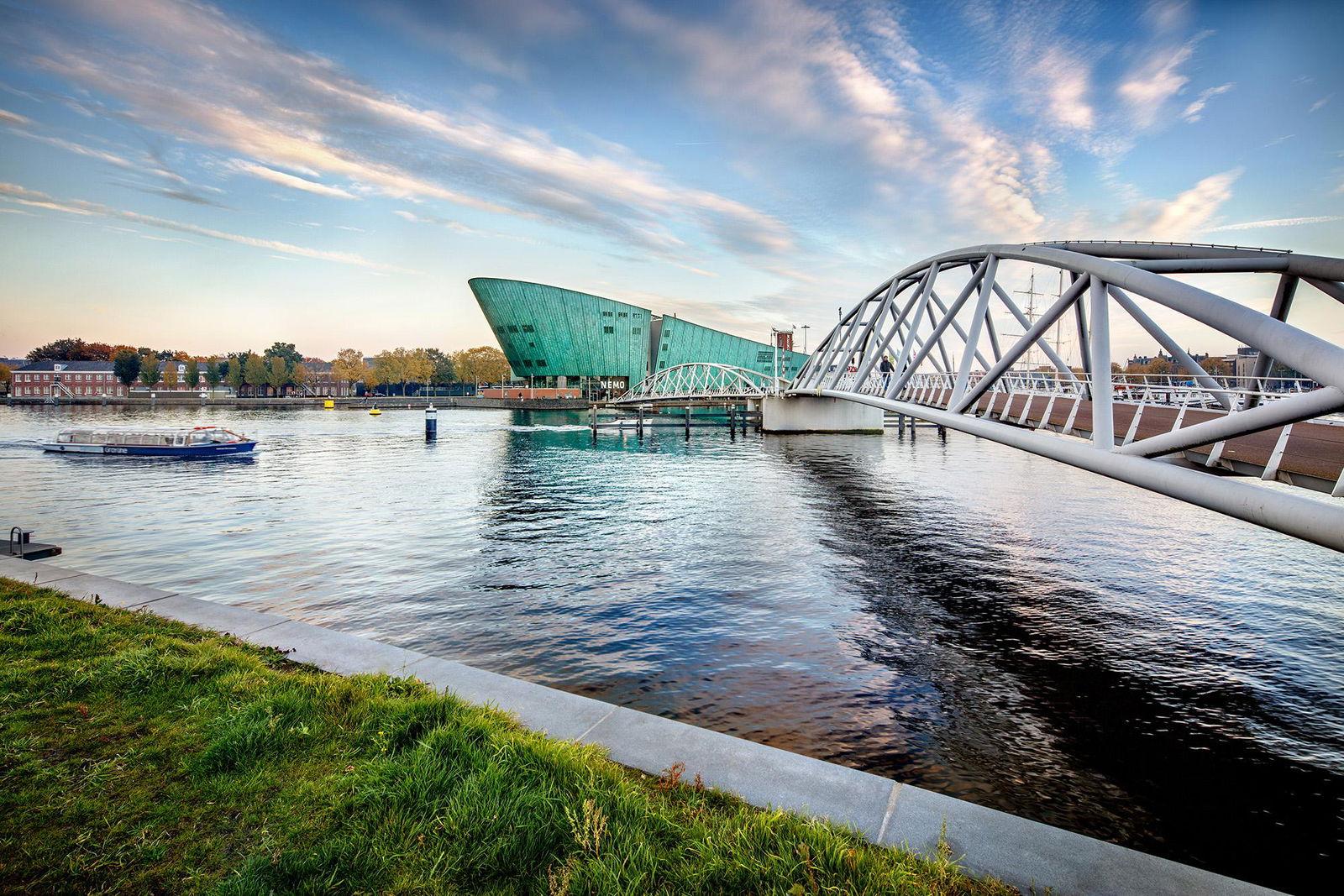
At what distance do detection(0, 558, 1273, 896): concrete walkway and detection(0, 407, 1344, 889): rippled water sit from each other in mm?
2454

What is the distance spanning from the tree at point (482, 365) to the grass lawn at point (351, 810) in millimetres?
175061

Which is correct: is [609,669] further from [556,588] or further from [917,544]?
[917,544]

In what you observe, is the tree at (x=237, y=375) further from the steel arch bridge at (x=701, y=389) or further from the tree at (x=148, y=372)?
the steel arch bridge at (x=701, y=389)

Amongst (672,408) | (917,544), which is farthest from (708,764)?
(672,408)

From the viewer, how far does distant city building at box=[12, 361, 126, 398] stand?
17588 centimetres

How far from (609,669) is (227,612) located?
648cm

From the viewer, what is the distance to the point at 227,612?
1044 centimetres

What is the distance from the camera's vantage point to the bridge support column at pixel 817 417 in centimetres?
7862

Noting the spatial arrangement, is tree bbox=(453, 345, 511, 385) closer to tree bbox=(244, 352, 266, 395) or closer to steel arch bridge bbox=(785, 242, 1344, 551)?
tree bbox=(244, 352, 266, 395)

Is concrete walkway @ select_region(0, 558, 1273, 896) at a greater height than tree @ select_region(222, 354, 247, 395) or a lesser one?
lesser

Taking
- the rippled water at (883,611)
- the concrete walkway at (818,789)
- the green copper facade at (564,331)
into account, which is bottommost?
the rippled water at (883,611)

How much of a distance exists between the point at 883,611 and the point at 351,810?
12377 millimetres

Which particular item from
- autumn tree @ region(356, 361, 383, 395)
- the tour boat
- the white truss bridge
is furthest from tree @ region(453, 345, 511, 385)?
the white truss bridge

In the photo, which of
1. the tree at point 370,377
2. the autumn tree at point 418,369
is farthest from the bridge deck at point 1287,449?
the tree at point 370,377
